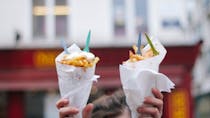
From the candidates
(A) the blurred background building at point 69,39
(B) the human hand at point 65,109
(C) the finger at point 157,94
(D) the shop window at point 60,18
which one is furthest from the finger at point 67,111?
(D) the shop window at point 60,18

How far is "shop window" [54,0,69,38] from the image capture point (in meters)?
13.5

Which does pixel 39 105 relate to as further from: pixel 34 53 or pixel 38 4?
pixel 38 4

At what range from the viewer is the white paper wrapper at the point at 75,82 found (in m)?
2.66

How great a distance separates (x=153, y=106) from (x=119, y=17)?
11092 mm

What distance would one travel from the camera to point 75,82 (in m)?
2.67

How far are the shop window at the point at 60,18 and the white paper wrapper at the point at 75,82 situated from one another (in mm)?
10887

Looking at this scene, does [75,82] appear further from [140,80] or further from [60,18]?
[60,18]

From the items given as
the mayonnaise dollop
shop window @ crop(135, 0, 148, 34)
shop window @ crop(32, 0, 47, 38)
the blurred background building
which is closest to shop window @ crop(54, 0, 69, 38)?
the blurred background building

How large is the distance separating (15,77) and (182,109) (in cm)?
346

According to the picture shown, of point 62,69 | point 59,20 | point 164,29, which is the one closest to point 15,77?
point 59,20

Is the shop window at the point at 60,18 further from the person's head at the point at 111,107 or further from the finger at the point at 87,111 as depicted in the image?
the finger at the point at 87,111

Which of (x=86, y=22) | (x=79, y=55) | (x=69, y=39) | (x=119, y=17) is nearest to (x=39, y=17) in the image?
(x=69, y=39)

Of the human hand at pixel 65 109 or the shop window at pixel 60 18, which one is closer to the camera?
the human hand at pixel 65 109

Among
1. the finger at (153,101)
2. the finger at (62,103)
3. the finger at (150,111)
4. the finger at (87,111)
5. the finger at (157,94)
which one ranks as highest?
the finger at (157,94)
